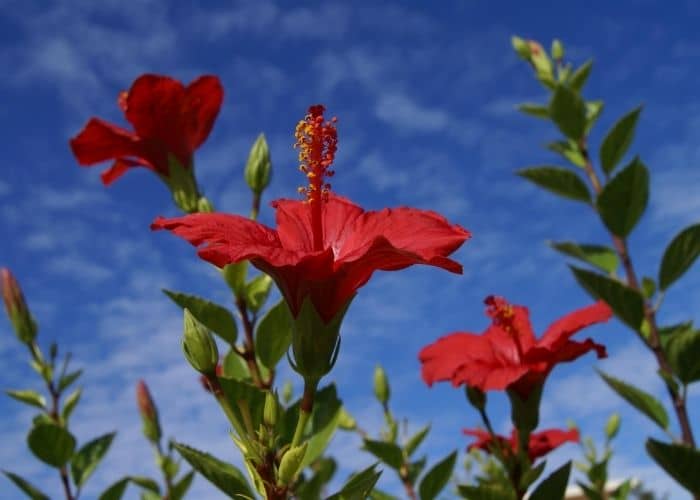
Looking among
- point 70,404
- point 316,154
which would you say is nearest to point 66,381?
point 70,404

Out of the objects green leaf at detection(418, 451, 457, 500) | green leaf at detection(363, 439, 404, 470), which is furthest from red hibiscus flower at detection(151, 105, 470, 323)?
green leaf at detection(363, 439, 404, 470)

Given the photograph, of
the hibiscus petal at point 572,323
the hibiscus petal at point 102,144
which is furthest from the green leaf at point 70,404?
the hibiscus petal at point 572,323

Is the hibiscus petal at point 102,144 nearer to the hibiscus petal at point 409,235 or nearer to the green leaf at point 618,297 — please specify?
the hibiscus petal at point 409,235

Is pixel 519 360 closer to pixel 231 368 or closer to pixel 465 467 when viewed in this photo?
pixel 231 368

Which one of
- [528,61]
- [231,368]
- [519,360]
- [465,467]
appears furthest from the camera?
[465,467]

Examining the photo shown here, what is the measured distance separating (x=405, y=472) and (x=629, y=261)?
104cm

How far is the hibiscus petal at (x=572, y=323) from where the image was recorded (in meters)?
1.93

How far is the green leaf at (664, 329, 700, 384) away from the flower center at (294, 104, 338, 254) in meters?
1.29

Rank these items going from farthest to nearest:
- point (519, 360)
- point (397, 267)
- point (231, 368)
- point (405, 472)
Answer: point (405, 472) < point (519, 360) < point (231, 368) < point (397, 267)

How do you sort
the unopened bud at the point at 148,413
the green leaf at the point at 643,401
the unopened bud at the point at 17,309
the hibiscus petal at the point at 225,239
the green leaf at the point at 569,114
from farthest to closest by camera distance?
the unopened bud at the point at 148,413 < the green leaf at the point at 569,114 < the unopened bud at the point at 17,309 < the green leaf at the point at 643,401 < the hibiscus petal at the point at 225,239

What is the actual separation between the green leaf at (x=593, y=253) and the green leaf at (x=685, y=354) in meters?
0.49

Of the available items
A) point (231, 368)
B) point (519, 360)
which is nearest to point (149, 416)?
point (231, 368)

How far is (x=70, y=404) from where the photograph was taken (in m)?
2.65

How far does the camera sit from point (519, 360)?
2020 mm
